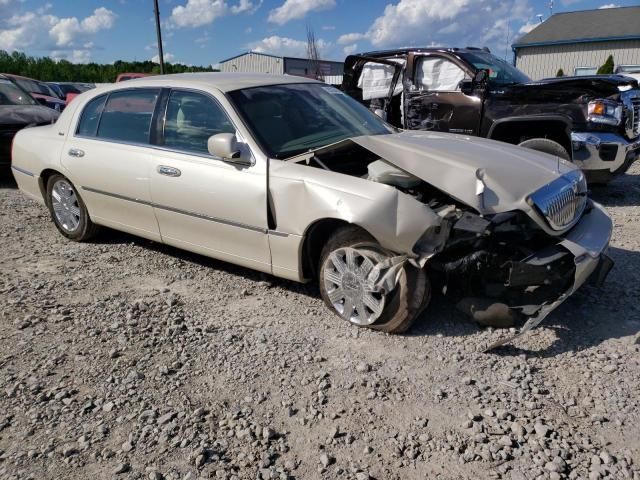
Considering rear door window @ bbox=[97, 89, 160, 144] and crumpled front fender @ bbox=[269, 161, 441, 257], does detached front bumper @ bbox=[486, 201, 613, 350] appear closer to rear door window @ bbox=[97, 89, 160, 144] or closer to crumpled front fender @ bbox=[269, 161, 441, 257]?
crumpled front fender @ bbox=[269, 161, 441, 257]

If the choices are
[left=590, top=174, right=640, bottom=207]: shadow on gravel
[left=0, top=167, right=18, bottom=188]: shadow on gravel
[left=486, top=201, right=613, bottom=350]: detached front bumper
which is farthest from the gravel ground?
[left=0, top=167, right=18, bottom=188]: shadow on gravel

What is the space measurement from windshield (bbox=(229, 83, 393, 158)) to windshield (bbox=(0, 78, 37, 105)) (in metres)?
7.16

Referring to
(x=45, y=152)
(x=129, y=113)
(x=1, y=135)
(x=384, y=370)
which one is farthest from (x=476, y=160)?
(x=1, y=135)

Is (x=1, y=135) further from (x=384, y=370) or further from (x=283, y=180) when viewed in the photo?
(x=384, y=370)

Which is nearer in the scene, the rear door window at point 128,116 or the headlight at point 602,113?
the rear door window at point 128,116

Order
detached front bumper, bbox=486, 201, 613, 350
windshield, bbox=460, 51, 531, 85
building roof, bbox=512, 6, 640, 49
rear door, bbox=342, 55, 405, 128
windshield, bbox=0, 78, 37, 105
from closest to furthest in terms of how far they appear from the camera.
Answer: detached front bumper, bbox=486, 201, 613, 350, windshield, bbox=460, 51, 531, 85, rear door, bbox=342, 55, 405, 128, windshield, bbox=0, 78, 37, 105, building roof, bbox=512, 6, 640, 49

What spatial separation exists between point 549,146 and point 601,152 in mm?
586

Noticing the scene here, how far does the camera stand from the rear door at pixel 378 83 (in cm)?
816

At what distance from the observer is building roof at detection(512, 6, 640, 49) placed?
29.7 meters

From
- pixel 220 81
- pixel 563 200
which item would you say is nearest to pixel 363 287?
pixel 563 200

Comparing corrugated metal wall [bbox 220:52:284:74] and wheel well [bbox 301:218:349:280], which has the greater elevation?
corrugated metal wall [bbox 220:52:284:74]

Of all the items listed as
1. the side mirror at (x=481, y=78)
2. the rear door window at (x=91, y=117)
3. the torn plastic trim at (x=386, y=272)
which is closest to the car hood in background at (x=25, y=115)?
the rear door window at (x=91, y=117)

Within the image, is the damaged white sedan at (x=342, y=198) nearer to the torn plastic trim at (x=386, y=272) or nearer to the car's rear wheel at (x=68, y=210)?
the torn plastic trim at (x=386, y=272)

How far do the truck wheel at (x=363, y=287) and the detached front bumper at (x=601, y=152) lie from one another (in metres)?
4.04
